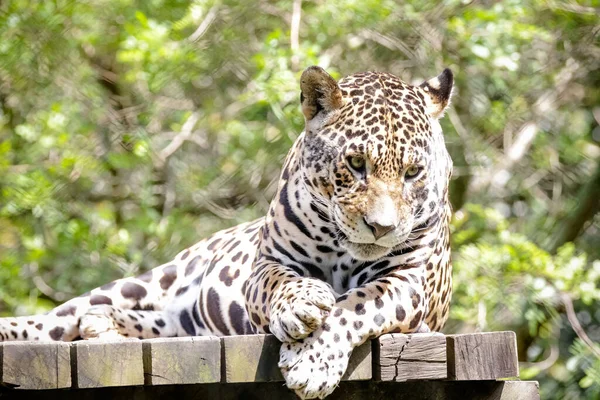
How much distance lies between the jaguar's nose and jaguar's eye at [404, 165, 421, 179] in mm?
297

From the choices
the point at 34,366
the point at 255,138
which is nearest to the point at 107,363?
the point at 34,366

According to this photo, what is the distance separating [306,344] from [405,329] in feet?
1.97

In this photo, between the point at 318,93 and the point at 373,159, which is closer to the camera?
the point at 373,159

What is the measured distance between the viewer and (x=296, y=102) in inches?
326

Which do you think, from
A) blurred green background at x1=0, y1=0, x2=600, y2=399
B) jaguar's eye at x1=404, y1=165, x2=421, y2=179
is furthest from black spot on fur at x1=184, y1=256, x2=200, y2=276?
blurred green background at x1=0, y1=0, x2=600, y2=399

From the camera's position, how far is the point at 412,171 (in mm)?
4324

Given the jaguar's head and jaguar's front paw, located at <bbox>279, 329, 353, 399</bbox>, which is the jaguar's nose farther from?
jaguar's front paw, located at <bbox>279, 329, 353, 399</bbox>

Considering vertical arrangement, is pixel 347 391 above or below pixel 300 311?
below

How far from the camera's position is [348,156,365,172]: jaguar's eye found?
426 cm

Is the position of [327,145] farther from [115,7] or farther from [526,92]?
[115,7]

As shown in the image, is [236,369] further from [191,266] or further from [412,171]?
[191,266]

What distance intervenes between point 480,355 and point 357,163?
0.93 meters

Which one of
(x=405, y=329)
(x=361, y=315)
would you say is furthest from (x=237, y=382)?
(x=405, y=329)

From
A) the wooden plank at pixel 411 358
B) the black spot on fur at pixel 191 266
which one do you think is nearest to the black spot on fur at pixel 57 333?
the black spot on fur at pixel 191 266
